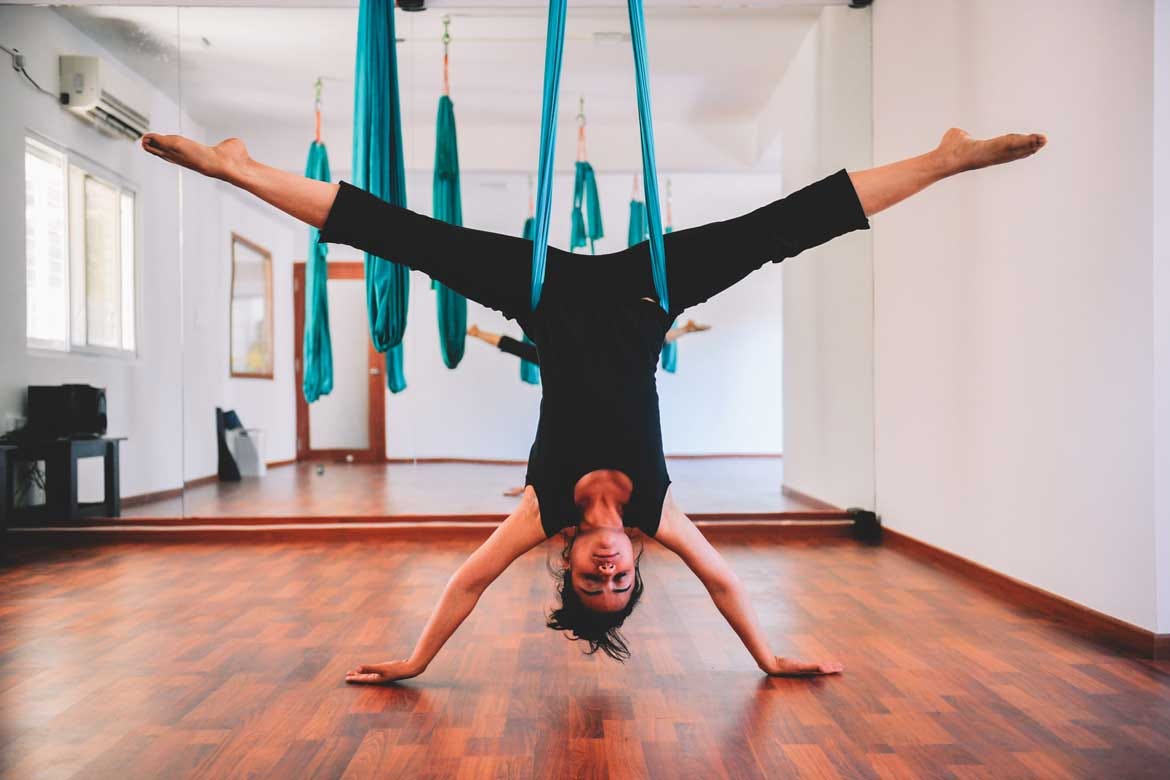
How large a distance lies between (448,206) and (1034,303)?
259 cm

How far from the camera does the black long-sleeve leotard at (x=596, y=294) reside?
6.81ft

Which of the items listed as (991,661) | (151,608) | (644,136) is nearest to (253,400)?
(151,608)

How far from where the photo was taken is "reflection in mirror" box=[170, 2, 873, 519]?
4707 millimetres

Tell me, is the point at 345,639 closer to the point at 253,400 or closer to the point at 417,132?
the point at 253,400

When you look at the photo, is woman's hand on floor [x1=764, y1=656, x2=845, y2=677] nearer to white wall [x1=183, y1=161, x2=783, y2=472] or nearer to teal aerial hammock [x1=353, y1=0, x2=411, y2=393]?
teal aerial hammock [x1=353, y1=0, x2=411, y2=393]

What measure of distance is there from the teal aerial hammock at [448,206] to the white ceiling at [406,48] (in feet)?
3.25

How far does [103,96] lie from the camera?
466cm

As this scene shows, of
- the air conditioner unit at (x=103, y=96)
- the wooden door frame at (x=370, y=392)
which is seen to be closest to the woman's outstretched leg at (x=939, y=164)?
the wooden door frame at (x=370, y=392)

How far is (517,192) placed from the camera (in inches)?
204

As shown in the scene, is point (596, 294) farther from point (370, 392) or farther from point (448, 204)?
point (370, 392)

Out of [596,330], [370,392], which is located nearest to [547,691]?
[596,330]

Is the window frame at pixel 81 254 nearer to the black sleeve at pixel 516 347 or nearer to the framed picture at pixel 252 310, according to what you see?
the framed picture at pixel 252 310

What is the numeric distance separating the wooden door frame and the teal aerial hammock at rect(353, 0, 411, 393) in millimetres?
1626

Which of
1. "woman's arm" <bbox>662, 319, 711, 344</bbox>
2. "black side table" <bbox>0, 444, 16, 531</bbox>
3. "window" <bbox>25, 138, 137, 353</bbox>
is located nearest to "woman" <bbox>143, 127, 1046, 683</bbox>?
"woman's arm" <bbox>662, 319, 711, 344</bbox>
